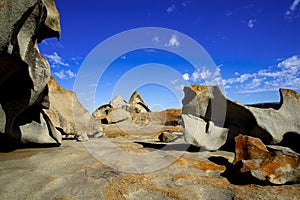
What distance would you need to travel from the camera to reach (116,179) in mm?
2443

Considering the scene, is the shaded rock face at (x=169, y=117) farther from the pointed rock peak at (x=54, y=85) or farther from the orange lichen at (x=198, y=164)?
the orange lichen at (x=198, y=164)

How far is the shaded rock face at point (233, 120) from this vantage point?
4.32 meters

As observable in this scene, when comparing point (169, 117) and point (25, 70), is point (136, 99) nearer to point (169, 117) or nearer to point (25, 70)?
point (169, 117)

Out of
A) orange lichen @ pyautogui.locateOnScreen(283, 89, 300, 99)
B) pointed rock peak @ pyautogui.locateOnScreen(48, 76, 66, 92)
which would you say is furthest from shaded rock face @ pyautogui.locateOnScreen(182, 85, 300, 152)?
pointed rock peak @ pyautogui.locateOnScreen(48, 76, 66, 92)

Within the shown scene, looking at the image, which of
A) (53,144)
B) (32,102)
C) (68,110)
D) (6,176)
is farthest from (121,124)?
A: (6,176)

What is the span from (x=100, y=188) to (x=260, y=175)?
1.87m

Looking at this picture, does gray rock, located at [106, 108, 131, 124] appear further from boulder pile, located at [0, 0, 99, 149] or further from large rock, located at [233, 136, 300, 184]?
large rock, located at [233, 136, 300, 184]

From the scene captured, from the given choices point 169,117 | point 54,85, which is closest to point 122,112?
point 169,117

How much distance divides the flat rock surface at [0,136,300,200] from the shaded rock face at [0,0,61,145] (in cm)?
64

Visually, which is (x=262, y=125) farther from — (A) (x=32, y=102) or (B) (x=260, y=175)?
(A) (x=32, y=102)

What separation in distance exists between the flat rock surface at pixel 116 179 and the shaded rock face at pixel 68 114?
2318 millimetres

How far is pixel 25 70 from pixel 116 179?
2277 millimetres

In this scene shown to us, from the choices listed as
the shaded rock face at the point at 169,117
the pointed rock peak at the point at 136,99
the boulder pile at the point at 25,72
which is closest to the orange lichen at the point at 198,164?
the boulder pile at the point at 25,72

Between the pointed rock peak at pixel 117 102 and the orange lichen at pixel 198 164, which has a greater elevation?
the pointed rock peak at pixel 117 102
